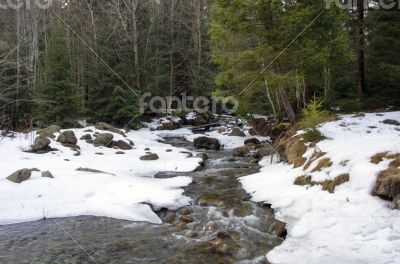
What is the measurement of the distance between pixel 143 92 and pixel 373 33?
15.3 m

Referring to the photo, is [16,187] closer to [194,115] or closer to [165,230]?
[165,230]

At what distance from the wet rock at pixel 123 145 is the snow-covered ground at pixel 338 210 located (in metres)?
6.68

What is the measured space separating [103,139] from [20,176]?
6.39m

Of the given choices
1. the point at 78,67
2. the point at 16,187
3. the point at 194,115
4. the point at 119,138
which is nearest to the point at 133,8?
the point at 78,67

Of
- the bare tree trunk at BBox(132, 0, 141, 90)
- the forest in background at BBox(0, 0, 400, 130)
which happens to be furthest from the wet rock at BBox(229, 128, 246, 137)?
the bare tree trunk at BBox(132, 0, 141, 90)

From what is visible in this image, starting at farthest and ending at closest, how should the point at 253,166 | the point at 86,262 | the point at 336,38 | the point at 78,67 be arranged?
the point at 78,67 < the point at 336,38 < the point at 253,166 < the point at 86,262

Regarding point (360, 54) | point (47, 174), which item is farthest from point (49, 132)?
point (360, 54)

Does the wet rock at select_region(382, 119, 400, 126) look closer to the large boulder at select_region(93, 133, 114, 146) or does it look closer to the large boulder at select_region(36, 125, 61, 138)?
the large boulder at select_region(93, 133, 114, 146)

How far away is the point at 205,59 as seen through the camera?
31750 mm

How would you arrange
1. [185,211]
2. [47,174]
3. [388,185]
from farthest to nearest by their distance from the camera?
1. [47,174]
2. [185,211]
3. [388,185]

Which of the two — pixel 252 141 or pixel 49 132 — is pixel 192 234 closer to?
pixel 49 132

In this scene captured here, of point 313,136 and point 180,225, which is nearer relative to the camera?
point 180,225

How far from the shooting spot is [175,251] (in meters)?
6.23

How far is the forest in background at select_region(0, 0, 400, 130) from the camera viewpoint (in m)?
13.5
